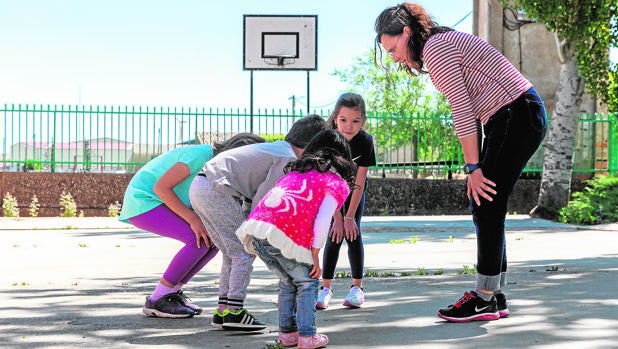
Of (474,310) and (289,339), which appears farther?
(474,310)

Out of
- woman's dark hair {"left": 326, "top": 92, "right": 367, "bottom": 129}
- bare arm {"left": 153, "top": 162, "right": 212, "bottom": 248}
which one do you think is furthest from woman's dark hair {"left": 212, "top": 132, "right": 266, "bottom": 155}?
woman's dark hair {"left": 326, "top": 92, "right": 367, "bottom": 129}

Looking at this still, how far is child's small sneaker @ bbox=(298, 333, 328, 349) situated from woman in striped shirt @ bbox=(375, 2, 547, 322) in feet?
3.11

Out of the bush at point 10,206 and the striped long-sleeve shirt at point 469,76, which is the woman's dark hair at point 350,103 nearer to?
the striped long-sleeve shirt at point 469,76

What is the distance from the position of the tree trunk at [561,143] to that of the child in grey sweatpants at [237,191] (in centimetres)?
1279

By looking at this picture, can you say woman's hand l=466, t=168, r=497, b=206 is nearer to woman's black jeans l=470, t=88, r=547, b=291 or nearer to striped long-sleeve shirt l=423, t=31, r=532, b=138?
woman's black jeans l=470, t=88, r=547, b=291

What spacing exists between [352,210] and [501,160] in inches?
49.6

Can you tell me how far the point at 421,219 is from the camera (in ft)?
53.3

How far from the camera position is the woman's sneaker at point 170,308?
16.6 feet

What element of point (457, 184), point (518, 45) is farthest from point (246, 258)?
point (518, 45)

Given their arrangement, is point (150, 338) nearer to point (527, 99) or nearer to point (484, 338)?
point (484, 338)

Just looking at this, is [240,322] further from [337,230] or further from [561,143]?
[561,143]

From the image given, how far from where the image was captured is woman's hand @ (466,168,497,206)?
4566mm

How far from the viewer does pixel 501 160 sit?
459cm

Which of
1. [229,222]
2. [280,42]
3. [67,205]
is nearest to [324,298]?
[229,222]
